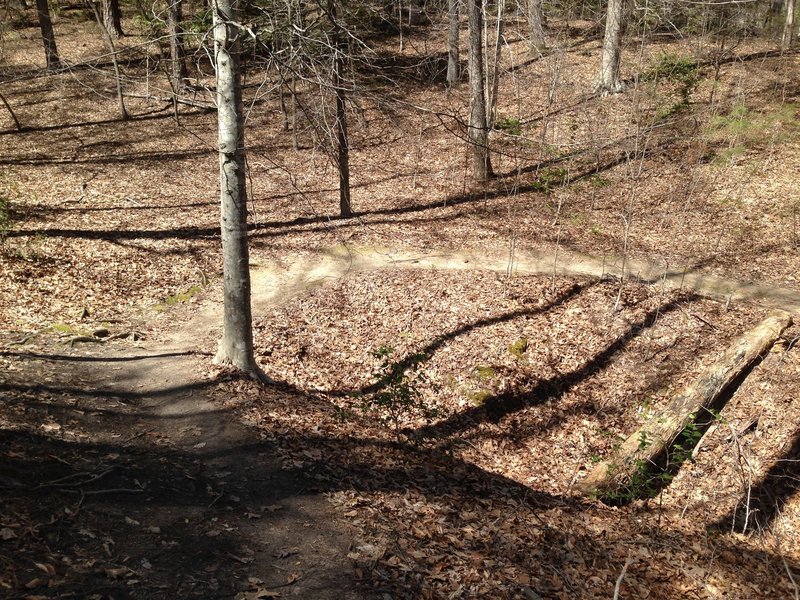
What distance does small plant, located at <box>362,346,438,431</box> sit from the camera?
1005 centimetres

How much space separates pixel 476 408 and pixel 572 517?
10.3 ft

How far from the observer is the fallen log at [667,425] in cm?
877

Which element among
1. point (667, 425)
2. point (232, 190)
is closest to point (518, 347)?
point (667, 425)

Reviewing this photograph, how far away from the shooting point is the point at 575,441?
10.3m

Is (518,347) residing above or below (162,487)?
below

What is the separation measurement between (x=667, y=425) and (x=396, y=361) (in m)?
4.64

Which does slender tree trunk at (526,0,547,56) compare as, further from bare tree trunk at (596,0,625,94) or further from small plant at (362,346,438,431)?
small plant at (362,346,438,431)

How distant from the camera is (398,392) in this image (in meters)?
10.5

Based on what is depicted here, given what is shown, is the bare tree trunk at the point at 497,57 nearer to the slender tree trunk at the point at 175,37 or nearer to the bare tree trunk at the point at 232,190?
the slender tree trunk at the point at 175,37

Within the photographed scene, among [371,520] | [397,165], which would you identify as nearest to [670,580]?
[371,520]

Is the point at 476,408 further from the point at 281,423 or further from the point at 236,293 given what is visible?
the point at 236,293

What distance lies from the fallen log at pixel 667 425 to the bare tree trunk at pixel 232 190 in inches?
211

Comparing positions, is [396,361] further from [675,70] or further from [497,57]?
[675,70]

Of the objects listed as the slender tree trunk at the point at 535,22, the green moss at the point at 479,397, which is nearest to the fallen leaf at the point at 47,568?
the green moss at the point at 479,397
